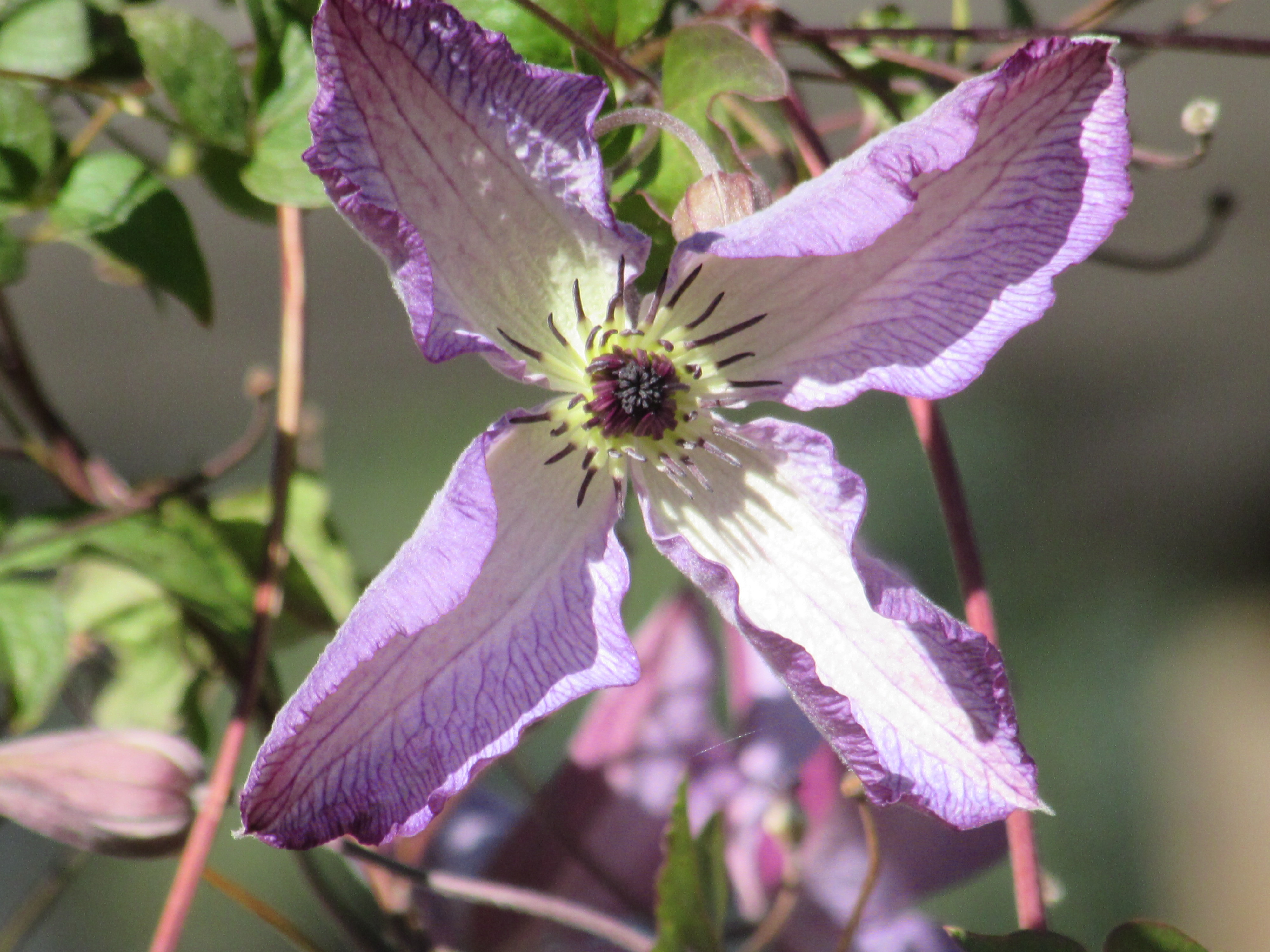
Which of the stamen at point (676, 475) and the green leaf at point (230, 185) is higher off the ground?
the green leaf at point (230, 185)

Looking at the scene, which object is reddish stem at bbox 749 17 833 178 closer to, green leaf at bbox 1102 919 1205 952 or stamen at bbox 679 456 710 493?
stamen at bbox 679 456 710 493

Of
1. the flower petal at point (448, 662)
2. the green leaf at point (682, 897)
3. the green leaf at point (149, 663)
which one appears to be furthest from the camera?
the green leaf at point (149, 663)

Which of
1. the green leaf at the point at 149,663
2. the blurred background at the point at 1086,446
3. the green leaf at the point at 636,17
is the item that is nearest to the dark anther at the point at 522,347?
the green leaf at the point at 636,17

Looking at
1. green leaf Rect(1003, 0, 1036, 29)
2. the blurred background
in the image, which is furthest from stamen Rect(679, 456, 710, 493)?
the blurred background

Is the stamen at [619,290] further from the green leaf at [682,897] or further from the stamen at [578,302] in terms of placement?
the green leaf at [682,897]

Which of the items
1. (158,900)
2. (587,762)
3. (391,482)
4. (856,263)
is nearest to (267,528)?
(587,762)

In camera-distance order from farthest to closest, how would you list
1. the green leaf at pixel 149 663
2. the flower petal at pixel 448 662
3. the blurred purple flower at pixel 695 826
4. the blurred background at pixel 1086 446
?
1. the blurred background at pixel 1086 446
2. the green leaf at pixel 149 663
3. the blurred purple flower at pixel 695 826
4. the flower petal at pixel 448 662

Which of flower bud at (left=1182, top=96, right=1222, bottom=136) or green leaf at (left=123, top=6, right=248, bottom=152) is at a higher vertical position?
green leaf at (left=123, top=6, right=248, bottom=152)
